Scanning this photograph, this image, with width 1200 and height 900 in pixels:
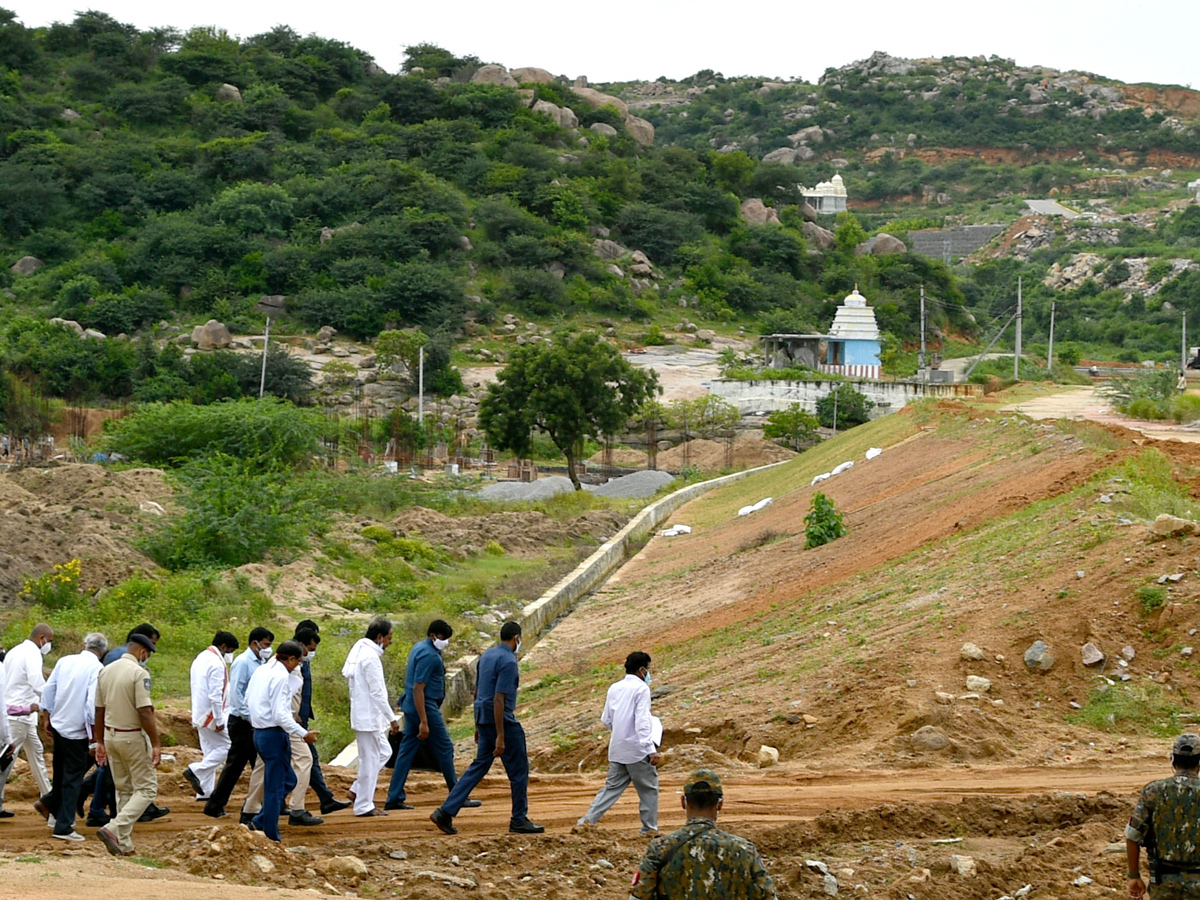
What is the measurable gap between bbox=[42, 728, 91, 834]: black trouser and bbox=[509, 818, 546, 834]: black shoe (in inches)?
118

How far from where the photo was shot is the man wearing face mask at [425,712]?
1026 centimetres

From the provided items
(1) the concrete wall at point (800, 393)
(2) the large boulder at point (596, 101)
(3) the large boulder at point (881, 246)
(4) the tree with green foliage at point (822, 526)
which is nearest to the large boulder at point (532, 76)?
(2) the large boulder at point (596, 101)

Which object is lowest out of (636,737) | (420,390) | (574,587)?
(574,587)

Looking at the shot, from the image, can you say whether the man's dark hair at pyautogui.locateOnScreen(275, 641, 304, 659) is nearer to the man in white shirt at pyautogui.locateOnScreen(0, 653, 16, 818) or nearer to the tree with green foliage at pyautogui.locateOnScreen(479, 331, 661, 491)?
the man in white shirt at pyautogui.locateOnScreen(0, 653, 16, 818)

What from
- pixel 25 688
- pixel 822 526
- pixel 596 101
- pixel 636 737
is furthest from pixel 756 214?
pixel 636 737

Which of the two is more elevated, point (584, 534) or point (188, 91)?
point (188, 91)

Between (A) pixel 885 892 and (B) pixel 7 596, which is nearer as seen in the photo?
(A) pixel 885 892

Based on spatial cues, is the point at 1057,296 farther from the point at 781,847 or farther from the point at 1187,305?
the point at 781,847

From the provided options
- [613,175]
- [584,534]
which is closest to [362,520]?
[584,534]

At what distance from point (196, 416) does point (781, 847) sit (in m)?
27.5

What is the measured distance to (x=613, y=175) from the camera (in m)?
85.4

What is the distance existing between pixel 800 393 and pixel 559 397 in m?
15.1

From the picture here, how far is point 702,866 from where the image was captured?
589 centimetres

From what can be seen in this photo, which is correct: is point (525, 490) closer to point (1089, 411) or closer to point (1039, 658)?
point (1089, 411)
